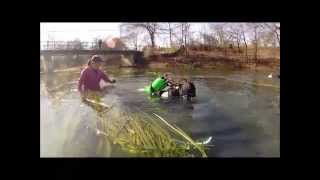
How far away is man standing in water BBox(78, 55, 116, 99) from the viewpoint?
409 cm

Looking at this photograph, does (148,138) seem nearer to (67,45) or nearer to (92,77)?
(92,77)

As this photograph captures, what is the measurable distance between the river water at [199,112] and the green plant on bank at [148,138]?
0.18ft

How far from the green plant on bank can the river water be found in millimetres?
54

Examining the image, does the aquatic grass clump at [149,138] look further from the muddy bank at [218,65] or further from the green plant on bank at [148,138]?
the muddy bank at [218,65]

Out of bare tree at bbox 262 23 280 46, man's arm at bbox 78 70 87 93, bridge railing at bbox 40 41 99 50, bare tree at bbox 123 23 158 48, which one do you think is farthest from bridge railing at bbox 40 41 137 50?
bare tree at bbox 262 23 280 46

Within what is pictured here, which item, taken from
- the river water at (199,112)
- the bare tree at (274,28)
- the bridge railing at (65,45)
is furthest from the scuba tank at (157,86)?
the bare tree at (274,28)

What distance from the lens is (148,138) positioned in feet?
13.3

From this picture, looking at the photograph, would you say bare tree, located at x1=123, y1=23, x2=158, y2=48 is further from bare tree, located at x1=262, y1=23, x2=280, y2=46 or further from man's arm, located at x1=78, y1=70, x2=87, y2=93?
bare tree, located at x1=262, y1=23, x2=280, y2=46

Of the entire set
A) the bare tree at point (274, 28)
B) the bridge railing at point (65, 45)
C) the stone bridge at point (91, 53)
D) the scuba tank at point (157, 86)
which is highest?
the bare tree at point (274, 28)

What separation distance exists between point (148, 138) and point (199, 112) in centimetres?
39

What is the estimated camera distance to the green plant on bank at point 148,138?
4039 mm
